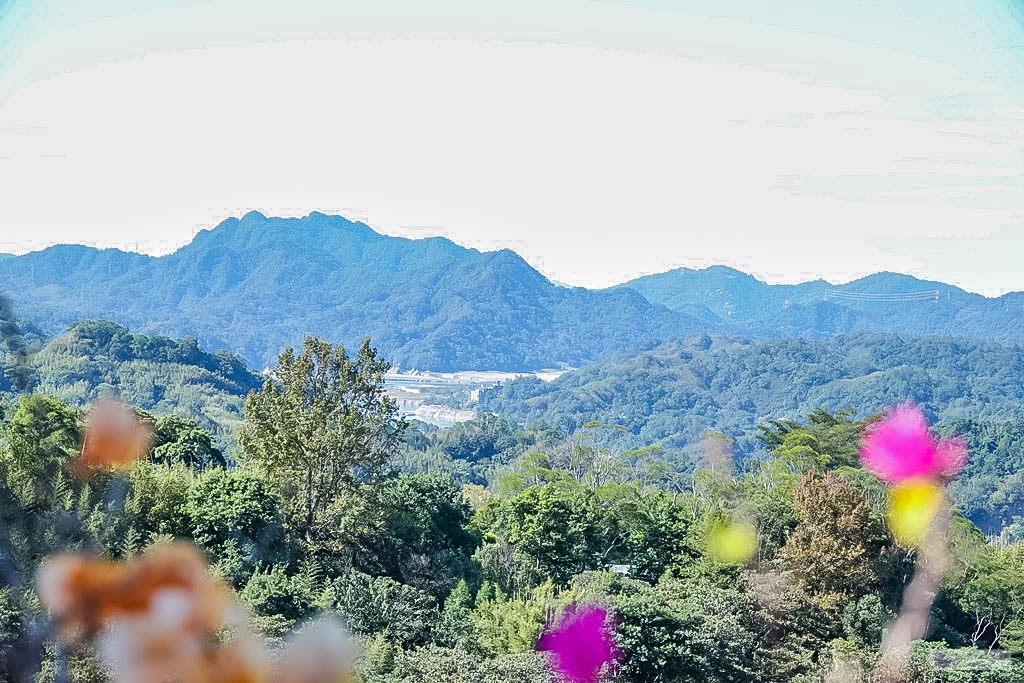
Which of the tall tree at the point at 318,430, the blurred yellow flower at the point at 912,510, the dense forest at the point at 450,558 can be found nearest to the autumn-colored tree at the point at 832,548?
the dense forest at the point at 450,558

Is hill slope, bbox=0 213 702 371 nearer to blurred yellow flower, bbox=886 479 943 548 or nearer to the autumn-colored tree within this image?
blurred yellow flower, bbox=886 479 943 548

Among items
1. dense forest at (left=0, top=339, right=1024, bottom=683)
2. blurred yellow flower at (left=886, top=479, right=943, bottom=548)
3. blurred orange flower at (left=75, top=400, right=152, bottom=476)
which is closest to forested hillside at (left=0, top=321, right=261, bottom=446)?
blurred orange flower at (left=75, top=400, right=152, bottom=476)

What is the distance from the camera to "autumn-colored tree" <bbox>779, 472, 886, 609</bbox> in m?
10.5

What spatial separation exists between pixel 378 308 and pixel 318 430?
17266 centimetres

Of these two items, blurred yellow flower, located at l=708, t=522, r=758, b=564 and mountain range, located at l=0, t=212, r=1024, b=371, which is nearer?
blurred yellow flower, located at l=708, t=522, r=758, b=564

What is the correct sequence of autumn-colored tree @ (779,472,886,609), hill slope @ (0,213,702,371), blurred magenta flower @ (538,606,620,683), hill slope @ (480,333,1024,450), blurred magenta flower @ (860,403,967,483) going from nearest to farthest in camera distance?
blurred magenta flower @ (538,606,620,683) < autumn-colored tree @ (779,472,886,609) < blurred magenta flower @ (860,403,967,483) < hill slope @ (480,333,1024,450) < hill slope @ (0,213,702,371)

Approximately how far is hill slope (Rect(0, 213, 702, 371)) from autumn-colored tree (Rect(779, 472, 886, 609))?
146 metres

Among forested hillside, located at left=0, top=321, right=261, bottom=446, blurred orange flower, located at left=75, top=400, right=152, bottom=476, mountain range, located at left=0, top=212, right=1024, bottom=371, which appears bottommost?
forested hillside, located at left=0, top=321, right=261, bottom=446

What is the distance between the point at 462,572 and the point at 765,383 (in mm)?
106394

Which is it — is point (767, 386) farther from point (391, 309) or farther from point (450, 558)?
point (450, 558)

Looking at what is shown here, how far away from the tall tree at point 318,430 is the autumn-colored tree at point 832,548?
473 cm

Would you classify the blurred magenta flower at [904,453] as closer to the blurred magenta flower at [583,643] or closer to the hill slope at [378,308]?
the blurred magenta flower at [583,643]

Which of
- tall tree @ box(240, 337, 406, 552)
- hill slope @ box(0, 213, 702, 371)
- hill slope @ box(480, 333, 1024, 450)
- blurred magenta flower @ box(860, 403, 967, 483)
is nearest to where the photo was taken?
tall tree @ box(240, 337, 406, 552)

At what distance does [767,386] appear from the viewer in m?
112
